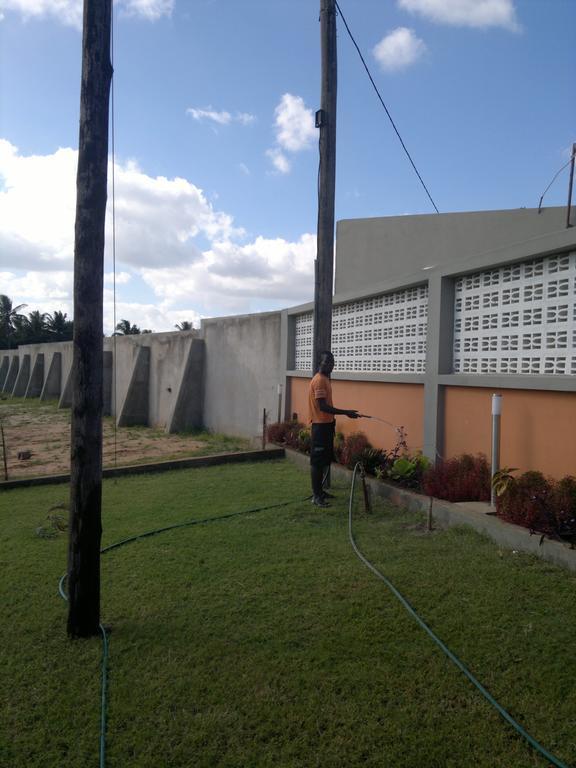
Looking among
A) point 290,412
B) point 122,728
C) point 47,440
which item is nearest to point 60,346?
point 47,440

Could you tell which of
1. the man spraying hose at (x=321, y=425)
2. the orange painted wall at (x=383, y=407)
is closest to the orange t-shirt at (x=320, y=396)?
the man spraying hose at (x=321, y=425)

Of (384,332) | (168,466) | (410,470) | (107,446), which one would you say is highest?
(384,332)

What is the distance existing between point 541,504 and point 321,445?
2.44 m

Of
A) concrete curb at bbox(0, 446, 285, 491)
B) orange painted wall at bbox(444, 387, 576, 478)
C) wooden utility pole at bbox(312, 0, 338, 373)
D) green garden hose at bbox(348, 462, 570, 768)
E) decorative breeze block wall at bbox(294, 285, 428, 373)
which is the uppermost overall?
wooden utility pole at bbox(312, 0, 338, 373)

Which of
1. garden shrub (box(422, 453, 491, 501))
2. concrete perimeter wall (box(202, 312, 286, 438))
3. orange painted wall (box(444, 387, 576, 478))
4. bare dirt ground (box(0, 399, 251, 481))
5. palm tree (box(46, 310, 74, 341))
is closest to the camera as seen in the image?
orange painted wall (box(444, 387, 576, 478))

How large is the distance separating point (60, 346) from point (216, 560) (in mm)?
25746

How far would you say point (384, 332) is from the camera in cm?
761

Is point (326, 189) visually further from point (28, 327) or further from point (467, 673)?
point (28, 327)

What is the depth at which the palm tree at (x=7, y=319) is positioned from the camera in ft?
171

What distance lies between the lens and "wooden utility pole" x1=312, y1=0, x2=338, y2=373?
6.79 meters

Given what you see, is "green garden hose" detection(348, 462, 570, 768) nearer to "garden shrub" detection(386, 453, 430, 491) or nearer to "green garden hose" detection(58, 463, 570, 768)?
"green garden hose" detection(58, 463, 570, 768)

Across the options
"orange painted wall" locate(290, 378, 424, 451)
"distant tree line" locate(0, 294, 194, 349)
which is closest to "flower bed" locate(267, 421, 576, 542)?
"orange painted wall" locate(290, 378, 424, 451)

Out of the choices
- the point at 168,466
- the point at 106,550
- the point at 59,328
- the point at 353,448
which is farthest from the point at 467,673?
the point at 59,328

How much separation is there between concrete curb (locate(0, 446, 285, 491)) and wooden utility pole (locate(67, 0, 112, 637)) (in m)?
4.95
